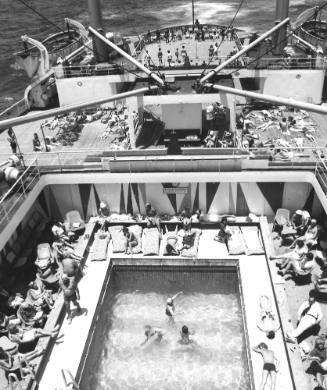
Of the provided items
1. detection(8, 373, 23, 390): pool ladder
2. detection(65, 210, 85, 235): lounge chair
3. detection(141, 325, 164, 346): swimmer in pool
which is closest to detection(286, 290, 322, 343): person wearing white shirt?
detection(141, 325, 164, 346): swimmer in pool

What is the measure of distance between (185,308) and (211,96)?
10.2 m

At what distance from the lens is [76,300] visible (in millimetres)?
13438

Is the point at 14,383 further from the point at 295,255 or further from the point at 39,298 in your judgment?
the point at 295,255

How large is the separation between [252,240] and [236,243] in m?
0.66

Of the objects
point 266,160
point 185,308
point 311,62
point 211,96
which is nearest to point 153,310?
point 185,308

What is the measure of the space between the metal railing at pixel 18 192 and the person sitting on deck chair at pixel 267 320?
9134 millimetres

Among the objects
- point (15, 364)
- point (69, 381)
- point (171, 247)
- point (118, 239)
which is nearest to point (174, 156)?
point (171, 247)

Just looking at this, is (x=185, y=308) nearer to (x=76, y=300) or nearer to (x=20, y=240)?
(x=76, y=300)

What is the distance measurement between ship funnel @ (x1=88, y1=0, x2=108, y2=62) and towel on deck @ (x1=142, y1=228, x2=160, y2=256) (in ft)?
51.3

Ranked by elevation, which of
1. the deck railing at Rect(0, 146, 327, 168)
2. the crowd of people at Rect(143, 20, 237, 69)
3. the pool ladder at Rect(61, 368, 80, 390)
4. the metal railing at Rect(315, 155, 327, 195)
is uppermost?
the crowd of people at Rect(143, 20, 237, 69)

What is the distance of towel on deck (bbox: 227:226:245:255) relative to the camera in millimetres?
15500

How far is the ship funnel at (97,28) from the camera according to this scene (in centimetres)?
2684

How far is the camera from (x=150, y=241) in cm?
1612

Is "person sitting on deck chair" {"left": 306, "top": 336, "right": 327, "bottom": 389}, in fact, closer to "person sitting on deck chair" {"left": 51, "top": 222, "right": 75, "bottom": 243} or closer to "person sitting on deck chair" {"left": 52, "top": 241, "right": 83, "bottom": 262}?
"person sitting on deck chair" {"left": 52, "top": 241, "right": 83, "bottom": 262}
